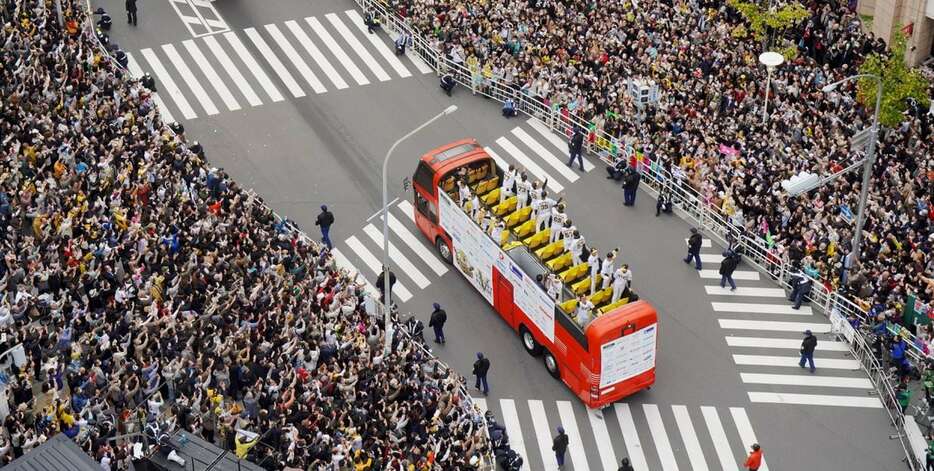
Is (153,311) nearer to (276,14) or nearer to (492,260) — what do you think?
(492,260)

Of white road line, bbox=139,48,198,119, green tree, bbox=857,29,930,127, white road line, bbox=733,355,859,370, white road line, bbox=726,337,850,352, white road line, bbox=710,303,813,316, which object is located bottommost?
white road line, bbox=733,355,859,370

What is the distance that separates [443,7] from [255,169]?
11.9 m

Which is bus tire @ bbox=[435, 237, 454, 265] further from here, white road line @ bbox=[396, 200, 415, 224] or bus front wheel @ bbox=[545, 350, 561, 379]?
bus front wheel @ bbox=[545, 350, 561, 379]

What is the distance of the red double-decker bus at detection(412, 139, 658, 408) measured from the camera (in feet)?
145

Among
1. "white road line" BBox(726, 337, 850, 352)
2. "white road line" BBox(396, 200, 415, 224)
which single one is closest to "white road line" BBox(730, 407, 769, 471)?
"white road line" BBox(726, 337, 850, 352)

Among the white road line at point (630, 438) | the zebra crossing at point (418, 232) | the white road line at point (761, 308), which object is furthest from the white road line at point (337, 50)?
the white road line at point (630, 438)

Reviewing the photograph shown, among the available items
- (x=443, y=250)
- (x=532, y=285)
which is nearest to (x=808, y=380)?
(x=532, y=285)

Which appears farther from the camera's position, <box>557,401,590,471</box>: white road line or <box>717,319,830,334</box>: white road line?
<box>717,319,830,334</box>: white road line

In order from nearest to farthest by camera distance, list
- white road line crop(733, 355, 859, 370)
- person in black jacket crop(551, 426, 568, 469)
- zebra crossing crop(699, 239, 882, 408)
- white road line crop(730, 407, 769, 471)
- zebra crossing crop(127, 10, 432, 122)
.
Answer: person in black jacket crop(551, 426, 568, 469) < white road line crop(730, 407, 769, 471) < zebra crossing crop(699, 239, 882, 408) < white road line crop(733, 355, 859, 370) < zebra crossing crop(127, 10, 432, 122)

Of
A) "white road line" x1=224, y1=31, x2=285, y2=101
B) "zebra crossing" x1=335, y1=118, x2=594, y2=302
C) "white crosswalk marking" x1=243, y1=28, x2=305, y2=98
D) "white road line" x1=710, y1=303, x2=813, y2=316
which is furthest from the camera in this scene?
"white crosswalk marking" x1=243, y1=28, x2=305, y2=98

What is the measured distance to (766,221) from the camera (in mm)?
51719

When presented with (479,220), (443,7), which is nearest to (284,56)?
(443,7)

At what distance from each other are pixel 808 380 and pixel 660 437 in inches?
218

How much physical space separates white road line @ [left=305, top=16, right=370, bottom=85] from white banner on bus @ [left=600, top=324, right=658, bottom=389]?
2110 cm
